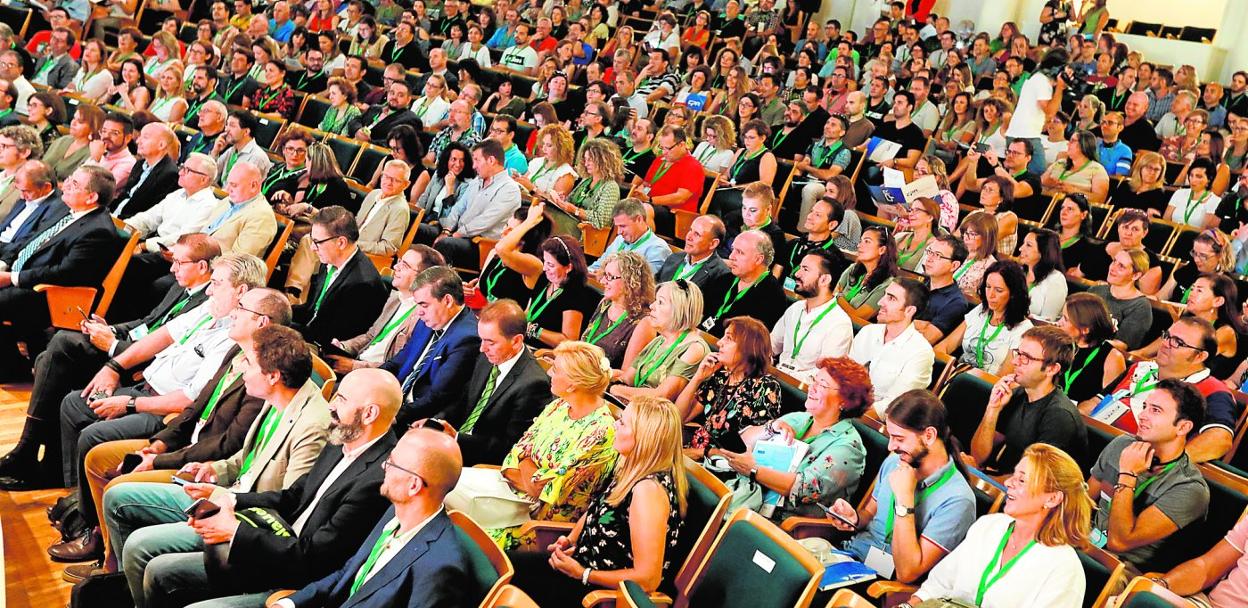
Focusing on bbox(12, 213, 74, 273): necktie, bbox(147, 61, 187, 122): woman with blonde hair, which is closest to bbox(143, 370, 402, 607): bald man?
bbox(12, 213, 74, 273): necktie

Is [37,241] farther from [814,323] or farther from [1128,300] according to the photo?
[1128,300]

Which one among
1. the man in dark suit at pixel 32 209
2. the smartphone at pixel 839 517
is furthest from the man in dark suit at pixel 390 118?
the smartphone at pixel 839 517

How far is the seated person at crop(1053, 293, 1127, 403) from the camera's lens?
446 cm

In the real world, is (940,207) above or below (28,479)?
above

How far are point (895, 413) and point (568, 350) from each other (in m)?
0.99

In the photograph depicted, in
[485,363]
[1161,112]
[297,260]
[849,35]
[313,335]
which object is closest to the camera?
[485,363]

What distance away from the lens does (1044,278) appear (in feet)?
18.1

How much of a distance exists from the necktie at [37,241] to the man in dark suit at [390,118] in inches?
126

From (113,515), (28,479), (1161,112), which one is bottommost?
(28,479)

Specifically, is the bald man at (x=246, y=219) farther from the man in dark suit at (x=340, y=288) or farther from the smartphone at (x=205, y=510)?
the smartphone at (x=205, y=510)

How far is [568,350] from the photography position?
3412 mm

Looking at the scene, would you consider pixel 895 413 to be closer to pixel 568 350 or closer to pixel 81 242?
pixel 568 350

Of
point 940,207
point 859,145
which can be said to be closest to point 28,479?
point 940,207

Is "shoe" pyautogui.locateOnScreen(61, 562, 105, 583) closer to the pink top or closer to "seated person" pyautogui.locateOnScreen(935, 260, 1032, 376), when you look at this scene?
the pink top
